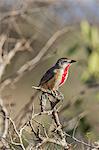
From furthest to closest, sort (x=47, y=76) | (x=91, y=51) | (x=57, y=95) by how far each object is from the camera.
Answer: (x=91, y=51), (x=47, y=76), (x=57, y=95)

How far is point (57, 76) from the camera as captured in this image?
350 centimetres

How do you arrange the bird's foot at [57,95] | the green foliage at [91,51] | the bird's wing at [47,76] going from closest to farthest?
the bird's foot at [57,95] → the bird's wing at [47,76] → the green foliage at [91,51]

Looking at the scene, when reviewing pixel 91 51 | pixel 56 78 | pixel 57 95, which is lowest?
pixel 57 95

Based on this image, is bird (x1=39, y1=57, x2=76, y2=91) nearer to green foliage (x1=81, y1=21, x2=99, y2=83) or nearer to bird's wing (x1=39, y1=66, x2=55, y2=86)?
bird's wing (x1=39, y1=66, x2=55, y2=86)

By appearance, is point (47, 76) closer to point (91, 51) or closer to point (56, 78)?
point (56, 78)

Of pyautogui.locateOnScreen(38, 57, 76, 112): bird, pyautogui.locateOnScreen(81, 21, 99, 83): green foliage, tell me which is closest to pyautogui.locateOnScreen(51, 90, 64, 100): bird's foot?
pyautogui.locateOnScreen(38, 57, 76, 112): bird

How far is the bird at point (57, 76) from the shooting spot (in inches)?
137

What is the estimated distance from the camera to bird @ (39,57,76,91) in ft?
11.4

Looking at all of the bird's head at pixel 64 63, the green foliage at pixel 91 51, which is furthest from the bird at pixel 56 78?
the green foliage at pixel 91 51

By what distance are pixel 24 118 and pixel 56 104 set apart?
147 centimetres

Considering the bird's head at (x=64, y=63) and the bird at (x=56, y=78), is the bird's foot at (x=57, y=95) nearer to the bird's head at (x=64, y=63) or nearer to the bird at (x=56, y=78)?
the bird at (x=56, y=78)

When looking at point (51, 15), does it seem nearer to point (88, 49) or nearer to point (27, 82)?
point (88, 49)

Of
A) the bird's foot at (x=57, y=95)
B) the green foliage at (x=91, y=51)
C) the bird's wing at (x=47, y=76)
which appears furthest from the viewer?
the green foliage at (x=91, y=51)

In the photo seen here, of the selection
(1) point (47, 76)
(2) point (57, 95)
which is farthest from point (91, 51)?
(2) point (57, 95)
